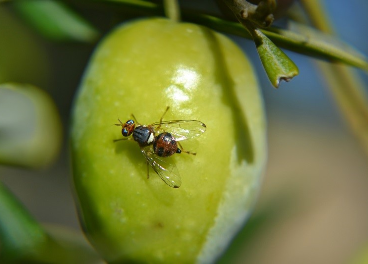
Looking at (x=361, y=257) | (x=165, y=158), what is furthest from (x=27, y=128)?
(x=361, y=257)

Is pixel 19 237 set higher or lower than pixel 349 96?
lower

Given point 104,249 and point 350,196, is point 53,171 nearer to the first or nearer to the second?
point 104,249

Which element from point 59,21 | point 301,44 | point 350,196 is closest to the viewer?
point 301,44

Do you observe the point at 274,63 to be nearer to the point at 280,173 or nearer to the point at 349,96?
the point at 349,96

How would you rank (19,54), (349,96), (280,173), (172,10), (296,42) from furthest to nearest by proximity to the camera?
(280,173)
(19,54)
(349,96)
(172,10)
(296,42)

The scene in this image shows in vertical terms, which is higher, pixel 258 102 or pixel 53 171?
pixel 258 102

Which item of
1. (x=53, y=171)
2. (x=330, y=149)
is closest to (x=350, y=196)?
(x=330, y=149)

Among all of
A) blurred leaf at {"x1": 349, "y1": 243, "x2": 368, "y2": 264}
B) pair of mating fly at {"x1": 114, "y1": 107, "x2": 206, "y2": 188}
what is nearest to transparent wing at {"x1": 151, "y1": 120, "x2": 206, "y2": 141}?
pair of mating fly at {"x1": 114, "y1": 107, "x2": 206, "y2": 188}
